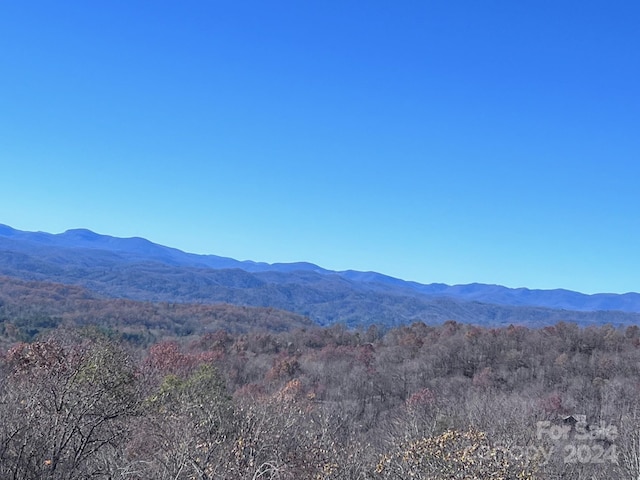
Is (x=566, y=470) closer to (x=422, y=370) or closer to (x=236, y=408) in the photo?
(x=236, y=408)

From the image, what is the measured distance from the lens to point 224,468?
11.7 meters

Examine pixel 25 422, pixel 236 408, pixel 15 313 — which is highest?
pixel 25 422

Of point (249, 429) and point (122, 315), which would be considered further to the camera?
point (122, 315)

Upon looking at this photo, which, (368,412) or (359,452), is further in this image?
(368,412)

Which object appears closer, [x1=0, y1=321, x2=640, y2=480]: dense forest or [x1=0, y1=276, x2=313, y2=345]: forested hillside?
[x1=0, y1=321, x2=640, y2=480]: dense forest

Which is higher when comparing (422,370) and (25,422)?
(25,422)

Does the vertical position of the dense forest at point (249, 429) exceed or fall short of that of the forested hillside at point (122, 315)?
it exceeds it

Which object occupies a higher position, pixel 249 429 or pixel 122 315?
pixel 249 429

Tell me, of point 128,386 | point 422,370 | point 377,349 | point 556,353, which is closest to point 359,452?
point 128,386

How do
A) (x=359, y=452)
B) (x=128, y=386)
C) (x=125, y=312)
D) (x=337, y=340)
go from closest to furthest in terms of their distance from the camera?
(x=359, y=452) < (x=128, y=386) < (x=337, y=340) < (x=125, y=312)

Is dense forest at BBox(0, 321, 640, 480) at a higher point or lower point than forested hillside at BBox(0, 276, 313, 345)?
higher

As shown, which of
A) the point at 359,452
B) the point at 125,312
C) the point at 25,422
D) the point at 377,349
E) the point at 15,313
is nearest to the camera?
the point at 25,422

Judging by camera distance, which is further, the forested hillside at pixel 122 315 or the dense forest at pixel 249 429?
the forested hillside at pixel 122 315

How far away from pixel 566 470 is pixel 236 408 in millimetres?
10680
